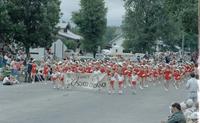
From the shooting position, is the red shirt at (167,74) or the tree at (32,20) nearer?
the red shirt at (167,74)

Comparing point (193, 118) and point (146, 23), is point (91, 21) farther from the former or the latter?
point (193, 118)

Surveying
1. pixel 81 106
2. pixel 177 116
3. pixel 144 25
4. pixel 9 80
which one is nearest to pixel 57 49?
pixel 9 80

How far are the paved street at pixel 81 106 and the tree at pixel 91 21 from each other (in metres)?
42.3

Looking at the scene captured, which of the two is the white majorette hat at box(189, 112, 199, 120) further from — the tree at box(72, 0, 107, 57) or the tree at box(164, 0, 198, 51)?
the tree at box(72, 0, 107, 57)

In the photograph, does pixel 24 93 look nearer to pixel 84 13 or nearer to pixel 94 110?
pixel 94 110

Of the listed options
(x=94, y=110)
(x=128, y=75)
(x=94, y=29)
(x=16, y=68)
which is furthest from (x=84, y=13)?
(x=94, y=110)

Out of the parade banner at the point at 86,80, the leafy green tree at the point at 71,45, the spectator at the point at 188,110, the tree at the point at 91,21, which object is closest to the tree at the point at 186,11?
the parade banner at the point at 86,80

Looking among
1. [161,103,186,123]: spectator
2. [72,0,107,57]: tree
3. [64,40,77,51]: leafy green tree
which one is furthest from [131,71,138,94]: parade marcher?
[64,40,77,51]: leafy green tree

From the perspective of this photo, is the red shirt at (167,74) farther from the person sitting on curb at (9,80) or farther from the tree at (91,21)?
the tree at (91,21)

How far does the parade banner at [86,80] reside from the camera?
3394 centimetres

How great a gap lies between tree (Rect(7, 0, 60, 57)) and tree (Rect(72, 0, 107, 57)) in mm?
22076

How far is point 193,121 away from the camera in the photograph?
14.5m

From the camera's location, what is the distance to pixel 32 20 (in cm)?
5209

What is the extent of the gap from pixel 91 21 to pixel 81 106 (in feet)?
168
